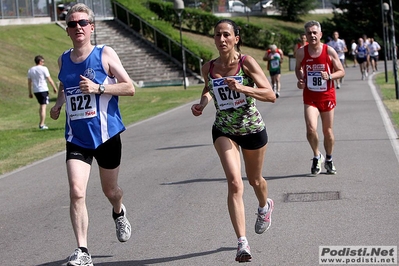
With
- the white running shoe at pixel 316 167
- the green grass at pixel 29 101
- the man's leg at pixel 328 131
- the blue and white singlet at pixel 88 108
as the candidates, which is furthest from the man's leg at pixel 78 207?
the green grass at pixel 29 101

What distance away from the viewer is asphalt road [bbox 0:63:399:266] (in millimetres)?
6840

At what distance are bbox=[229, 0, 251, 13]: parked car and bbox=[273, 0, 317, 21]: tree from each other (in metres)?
2.69

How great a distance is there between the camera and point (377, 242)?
6.65 meters

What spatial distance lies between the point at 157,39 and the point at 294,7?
30129mm

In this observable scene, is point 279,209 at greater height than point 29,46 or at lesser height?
lesser

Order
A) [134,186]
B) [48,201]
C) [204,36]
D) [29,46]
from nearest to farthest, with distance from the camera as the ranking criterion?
[48,201]
[134,186]
[29,46]
[204,36]

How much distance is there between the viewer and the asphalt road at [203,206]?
6840mm

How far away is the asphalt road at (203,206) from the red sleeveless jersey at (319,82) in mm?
1005

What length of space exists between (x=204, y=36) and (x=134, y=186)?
43.4m

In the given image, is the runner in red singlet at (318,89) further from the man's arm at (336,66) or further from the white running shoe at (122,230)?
the white running shoe at (122,230)

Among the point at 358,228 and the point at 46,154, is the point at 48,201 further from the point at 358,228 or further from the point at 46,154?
the point at 46,154

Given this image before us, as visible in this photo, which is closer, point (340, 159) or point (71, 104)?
point (71, 104)

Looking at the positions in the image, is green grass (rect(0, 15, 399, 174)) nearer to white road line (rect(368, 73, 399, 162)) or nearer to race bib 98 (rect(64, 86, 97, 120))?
white road line (rect(368, 73, 399, 162))

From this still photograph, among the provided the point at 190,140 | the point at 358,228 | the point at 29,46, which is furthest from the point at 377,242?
the point at 29,46
